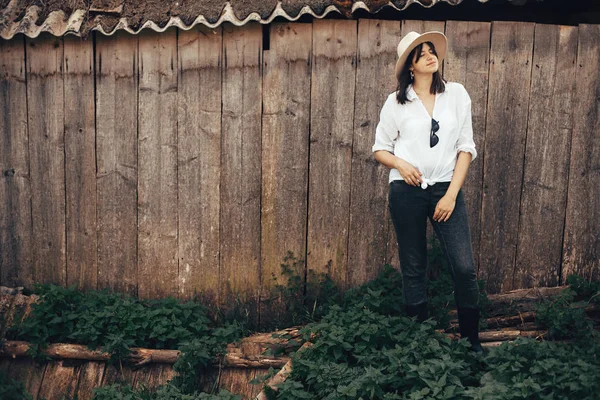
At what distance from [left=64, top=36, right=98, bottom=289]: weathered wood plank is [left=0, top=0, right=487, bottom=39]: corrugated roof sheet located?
0.21m

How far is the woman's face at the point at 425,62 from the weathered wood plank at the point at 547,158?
4.09ft

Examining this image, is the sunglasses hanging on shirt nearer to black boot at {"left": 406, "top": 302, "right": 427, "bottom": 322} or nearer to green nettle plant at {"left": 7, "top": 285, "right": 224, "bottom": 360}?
black boot at {"left": 406, "top": 302, "right": 427, "bottom": 322}

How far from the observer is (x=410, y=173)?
4.25 m

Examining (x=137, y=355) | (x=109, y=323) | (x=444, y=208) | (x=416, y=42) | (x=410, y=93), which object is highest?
(x=416, y=42)

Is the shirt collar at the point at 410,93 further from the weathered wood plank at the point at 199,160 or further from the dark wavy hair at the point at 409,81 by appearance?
the weathered wood plank at the point at 199,160

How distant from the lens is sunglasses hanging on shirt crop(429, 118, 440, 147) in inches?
168

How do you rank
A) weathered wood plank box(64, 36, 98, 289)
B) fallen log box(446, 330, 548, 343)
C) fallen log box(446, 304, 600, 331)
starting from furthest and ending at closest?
weathered wood plank box(64, 36, 98, 289), fallen log box(446, 304, 600, 331), fallen log box(446, 330, 548, 343)

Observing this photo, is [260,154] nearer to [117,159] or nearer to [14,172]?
[117,159]

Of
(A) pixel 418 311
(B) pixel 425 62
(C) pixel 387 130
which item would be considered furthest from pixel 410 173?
(A) pixel 418 311

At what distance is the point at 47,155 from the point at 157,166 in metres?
0.95

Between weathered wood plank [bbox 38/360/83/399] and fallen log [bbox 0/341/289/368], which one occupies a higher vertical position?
fallen log [bbox 0/341/289/368]

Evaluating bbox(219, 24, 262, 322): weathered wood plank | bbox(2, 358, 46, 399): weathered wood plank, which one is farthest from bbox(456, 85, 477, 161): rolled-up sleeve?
bbox(2, 358, 46, 399): weathered wood plank

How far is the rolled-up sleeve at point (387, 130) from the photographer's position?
4441 mm

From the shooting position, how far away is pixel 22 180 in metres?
5.65
